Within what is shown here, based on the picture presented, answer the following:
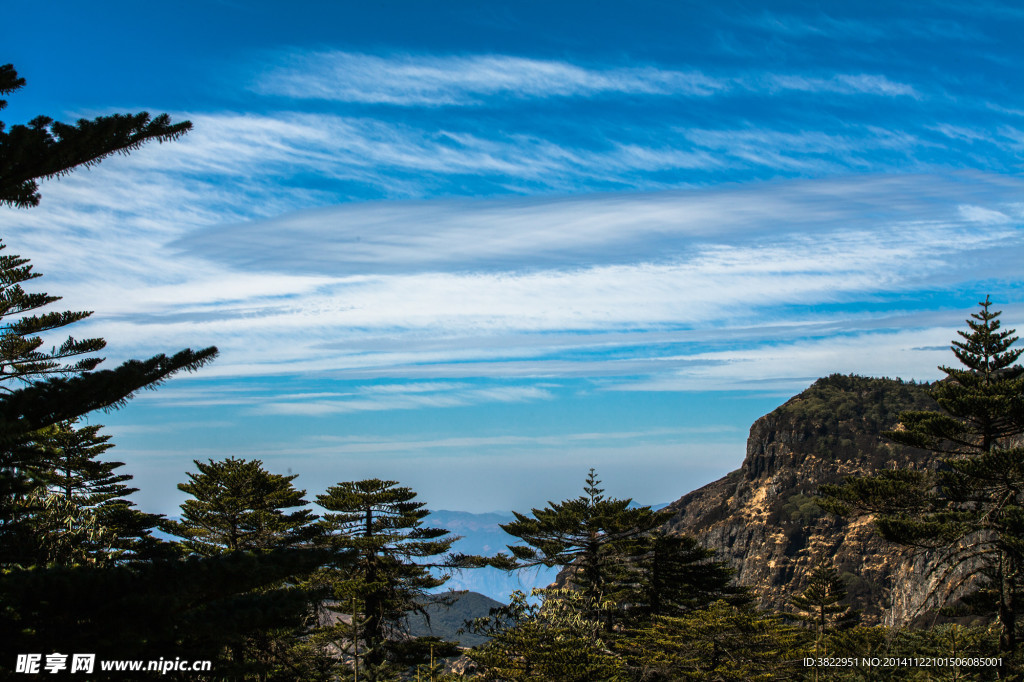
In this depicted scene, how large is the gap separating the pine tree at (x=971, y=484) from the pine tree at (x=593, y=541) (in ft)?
27.9

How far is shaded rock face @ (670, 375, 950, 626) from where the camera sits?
342 feet

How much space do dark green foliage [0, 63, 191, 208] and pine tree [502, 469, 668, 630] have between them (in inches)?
992

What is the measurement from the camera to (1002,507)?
21828mm

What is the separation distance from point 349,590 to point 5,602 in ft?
64.4

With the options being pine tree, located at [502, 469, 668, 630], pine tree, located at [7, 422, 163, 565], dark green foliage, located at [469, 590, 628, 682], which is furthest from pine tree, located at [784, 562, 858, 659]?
pine tree, located at [7, 422, 163, 565]

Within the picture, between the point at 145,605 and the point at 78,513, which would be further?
the point at 78,513

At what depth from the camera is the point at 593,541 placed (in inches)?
1196

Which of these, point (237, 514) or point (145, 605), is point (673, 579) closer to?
point (237, 514)

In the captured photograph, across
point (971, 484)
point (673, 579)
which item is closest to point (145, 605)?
point (971, 484)

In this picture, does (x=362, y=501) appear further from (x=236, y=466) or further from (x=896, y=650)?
(x=896, y=650)

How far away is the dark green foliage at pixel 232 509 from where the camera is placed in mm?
24688

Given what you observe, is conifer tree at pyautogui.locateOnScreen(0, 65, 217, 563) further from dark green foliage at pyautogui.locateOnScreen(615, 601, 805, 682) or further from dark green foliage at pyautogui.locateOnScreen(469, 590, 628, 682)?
dark green foliage at pyautogui.locateOnScreen(615, 601, 805, 682)

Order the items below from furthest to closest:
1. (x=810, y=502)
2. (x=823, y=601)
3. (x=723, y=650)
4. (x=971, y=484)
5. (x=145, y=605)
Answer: (x=810, y=502) < (x=823, y=601) < (x=971, y=484) < (x=723, y=650) < (x=145, y=605)

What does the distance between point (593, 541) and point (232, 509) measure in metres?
14.5
